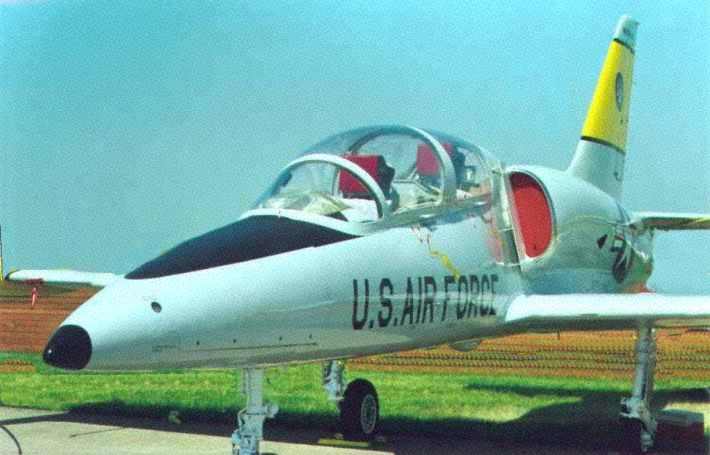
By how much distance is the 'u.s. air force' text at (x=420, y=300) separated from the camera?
7.15 meters

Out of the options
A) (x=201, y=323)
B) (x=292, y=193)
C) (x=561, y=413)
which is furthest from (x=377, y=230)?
(x=561, y=413)

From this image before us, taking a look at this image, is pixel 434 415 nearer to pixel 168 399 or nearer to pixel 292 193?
pixel 168 399

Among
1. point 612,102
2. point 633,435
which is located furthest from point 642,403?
point 612,102

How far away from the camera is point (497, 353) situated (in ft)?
81.0

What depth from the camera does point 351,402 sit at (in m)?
10.6

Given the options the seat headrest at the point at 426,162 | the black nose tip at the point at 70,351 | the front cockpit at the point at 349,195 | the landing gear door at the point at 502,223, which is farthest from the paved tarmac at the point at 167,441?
the black nose tip at the point at 70,351

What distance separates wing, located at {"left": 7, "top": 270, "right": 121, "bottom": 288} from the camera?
46.8 ft

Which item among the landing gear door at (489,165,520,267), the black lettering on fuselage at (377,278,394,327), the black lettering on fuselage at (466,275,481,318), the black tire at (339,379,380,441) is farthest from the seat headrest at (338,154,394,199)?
the black tire at (339,379,380,441)

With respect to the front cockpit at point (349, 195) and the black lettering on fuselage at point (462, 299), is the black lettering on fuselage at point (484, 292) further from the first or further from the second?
the front cockpit at point (349, 195)

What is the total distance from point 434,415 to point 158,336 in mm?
7002

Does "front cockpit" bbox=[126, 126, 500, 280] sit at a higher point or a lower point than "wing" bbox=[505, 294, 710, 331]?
higher

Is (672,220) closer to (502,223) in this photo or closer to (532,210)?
(532,210)

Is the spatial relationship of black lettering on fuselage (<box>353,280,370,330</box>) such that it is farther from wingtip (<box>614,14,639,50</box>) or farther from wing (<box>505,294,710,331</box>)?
wingtip (<box>614,14,639,50</box>)

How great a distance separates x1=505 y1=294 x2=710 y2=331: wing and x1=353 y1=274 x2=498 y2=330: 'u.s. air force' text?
1.42 feet
